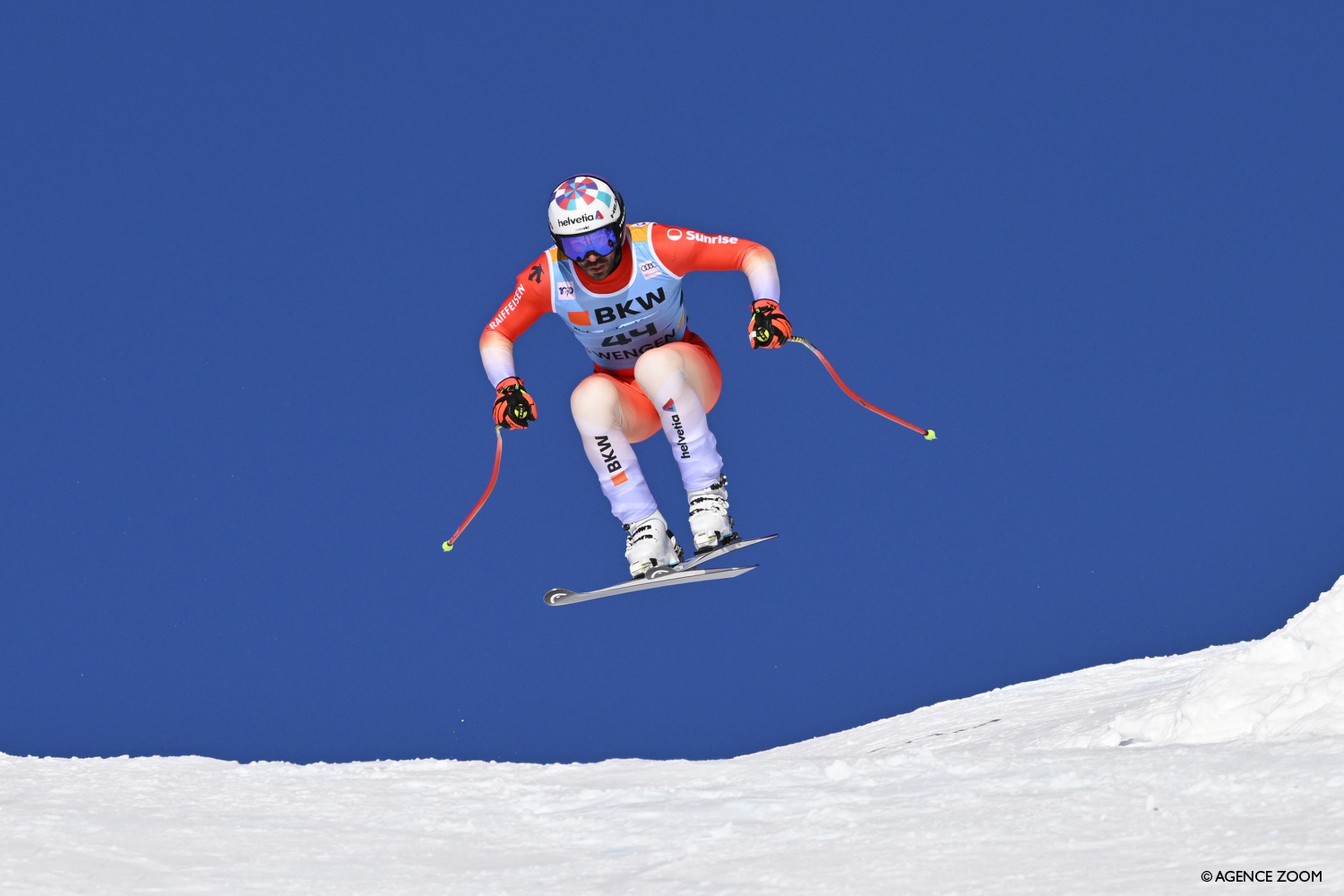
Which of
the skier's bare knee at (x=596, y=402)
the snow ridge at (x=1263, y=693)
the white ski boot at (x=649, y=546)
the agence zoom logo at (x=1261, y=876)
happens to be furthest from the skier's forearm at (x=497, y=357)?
the agence zoom logo at (x=1261, y=876)

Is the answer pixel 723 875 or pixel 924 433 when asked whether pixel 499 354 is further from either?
pixel 723 875

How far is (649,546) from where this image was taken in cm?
630

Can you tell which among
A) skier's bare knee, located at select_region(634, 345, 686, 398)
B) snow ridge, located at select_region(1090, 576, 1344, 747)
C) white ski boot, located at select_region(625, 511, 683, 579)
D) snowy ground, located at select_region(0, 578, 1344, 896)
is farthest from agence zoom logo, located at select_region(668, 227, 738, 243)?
snow ridge, located at select_region(1090, 576, 1344, 747)

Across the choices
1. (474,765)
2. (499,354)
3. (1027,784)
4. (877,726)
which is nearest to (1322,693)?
(1027,784)

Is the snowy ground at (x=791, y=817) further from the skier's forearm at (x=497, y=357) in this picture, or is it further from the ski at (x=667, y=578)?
the skier's forearm at (x=497, y=357)

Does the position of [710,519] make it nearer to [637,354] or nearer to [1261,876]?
[637,354]

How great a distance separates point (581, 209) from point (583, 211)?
12mm

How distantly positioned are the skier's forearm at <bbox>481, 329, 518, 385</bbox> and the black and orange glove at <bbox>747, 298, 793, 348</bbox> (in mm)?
1056

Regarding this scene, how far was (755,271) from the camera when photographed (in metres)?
6.25

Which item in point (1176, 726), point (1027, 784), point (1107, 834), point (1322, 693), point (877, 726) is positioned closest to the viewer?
point (1107, 834)

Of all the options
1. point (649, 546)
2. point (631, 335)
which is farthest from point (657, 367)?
point (649, 546)

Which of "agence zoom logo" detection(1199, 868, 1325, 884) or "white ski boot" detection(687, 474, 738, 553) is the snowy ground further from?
"white ski boot" detection(687, 474, 738, 553)

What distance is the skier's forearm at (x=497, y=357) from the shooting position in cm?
647

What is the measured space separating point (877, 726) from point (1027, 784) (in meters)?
4.57
